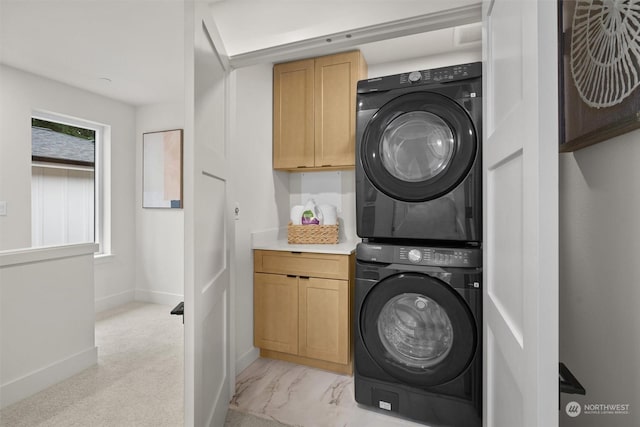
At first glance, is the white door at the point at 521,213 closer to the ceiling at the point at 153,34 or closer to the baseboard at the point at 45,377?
the ceiling at the point at 153,34

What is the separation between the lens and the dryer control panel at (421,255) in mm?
1595

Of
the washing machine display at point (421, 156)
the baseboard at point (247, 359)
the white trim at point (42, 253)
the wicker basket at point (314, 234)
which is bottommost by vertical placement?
the baseboard at point (247, 359)

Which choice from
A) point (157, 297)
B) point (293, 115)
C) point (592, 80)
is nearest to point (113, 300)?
point (157, 297)

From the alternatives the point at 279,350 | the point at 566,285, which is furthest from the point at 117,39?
the point at 566,285

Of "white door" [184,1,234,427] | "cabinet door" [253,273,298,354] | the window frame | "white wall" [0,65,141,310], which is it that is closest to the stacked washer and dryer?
"cabinet door" [253,273,298,354]

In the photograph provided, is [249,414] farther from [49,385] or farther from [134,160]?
[134,160]

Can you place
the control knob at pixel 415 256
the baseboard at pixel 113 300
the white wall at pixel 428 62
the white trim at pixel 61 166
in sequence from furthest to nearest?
the baseboard at pixel 113 300, the white trim at pixel 61 166, the white wall at pixel 428 62, the control knob at pixel 415 256

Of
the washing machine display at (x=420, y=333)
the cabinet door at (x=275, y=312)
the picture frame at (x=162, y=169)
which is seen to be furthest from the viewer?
the picture frame at (x=162, y=169)

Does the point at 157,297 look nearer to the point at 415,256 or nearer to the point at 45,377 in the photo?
the point at 45,377

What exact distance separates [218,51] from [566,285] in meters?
1.75

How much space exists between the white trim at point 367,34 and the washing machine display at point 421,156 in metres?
0.26

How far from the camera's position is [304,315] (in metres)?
2.28

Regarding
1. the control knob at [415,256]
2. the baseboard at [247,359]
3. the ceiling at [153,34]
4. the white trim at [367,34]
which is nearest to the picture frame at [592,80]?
the white trim at [367,34]

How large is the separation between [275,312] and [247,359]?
40 cm
